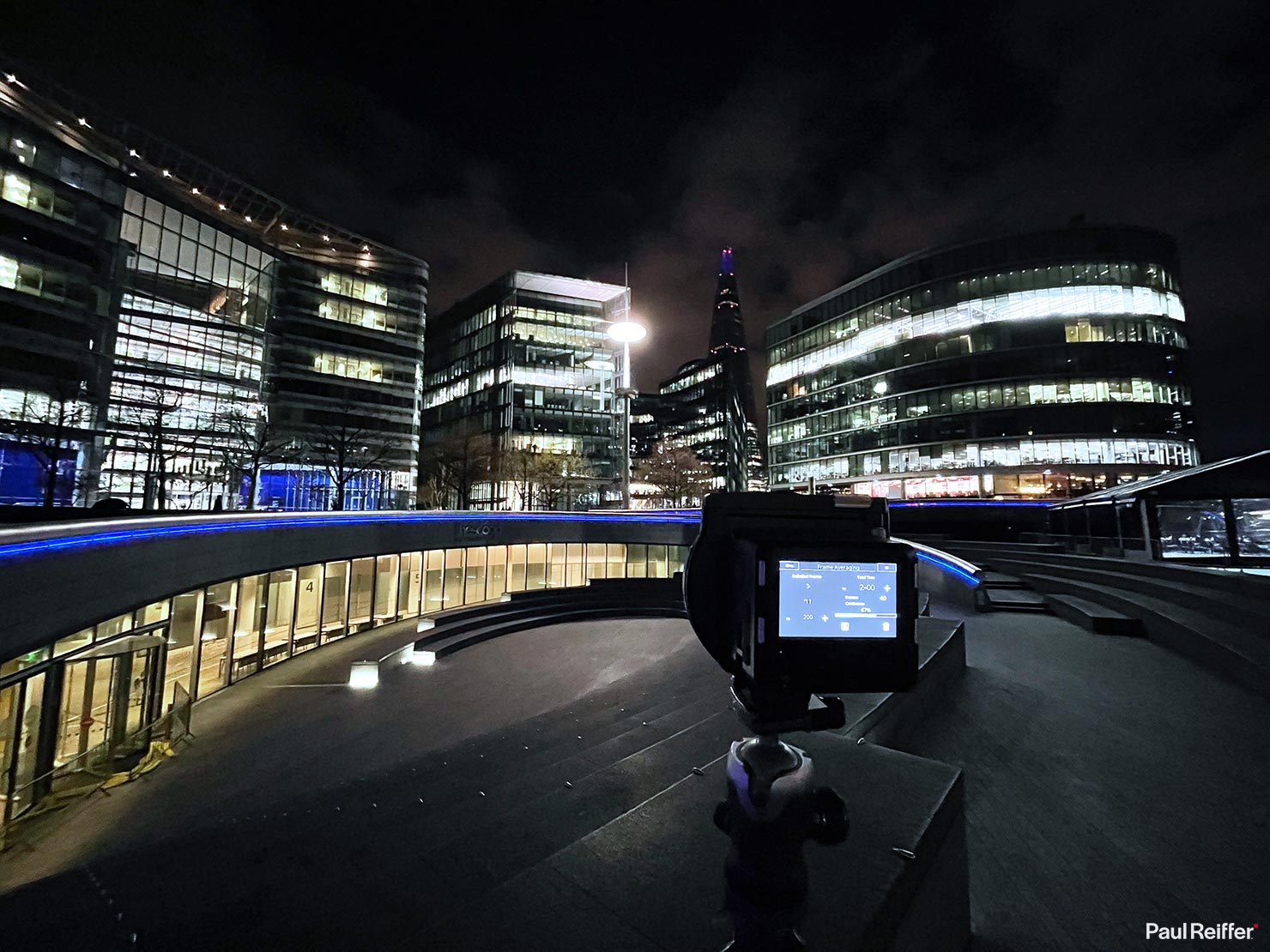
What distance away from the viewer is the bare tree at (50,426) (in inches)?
1071

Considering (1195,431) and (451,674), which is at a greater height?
(1195,431)

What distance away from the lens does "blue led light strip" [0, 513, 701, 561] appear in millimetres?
7543

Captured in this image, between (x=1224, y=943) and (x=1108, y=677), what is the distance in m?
5.92

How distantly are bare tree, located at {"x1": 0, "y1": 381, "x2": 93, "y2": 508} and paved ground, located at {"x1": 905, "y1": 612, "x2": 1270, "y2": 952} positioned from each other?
39.8 metres

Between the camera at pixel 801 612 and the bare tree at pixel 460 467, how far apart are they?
45132 millimetres

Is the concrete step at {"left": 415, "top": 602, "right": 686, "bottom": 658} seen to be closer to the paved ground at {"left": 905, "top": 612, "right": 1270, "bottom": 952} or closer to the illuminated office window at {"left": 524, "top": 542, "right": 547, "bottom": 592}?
the illuminated office window at {"left": 524, "top": 542, "right": 547, "bottom": 592}

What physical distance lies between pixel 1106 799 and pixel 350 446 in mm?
49562

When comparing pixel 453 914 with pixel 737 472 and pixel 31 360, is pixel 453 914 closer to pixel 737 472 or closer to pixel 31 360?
pixel 31 360

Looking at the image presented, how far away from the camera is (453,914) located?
196 cm

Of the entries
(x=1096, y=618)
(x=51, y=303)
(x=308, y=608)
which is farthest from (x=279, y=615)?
(x=51, y=303)

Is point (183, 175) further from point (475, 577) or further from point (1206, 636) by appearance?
point (1206, 636)

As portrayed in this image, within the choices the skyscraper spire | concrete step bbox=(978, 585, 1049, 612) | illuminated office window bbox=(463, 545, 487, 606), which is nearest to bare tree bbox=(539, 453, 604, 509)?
illuminated office window bbox=(463, 545, 487, 606)

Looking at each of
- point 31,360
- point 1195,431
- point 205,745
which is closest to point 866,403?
point 1195,431

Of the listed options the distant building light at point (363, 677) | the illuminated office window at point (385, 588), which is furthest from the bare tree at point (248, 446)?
the distant building light at point (363, 677)
